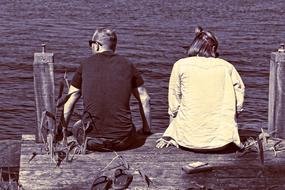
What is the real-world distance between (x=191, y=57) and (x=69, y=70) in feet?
41.8

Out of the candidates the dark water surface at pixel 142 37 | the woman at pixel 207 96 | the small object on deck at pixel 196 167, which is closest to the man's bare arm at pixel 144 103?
the woman at pixel 207 96

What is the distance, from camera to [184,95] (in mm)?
8008

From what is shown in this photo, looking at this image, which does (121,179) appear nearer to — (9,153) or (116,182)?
(116,182)

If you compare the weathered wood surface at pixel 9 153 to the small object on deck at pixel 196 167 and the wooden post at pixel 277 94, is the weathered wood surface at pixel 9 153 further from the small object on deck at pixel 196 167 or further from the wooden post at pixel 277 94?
the wooden post at pixel 277 94

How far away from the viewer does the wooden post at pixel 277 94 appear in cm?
853

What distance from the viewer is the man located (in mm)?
7859

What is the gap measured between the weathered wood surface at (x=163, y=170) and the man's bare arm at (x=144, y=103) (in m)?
0.49

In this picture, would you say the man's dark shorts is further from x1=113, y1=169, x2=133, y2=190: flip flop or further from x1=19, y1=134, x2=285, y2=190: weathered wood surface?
x1=113, y1=169, x2=133, y2=190: flip flop

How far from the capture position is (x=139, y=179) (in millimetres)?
7254

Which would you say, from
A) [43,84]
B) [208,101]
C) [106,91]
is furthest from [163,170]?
Result: [43,84]

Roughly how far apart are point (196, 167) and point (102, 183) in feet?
3.25

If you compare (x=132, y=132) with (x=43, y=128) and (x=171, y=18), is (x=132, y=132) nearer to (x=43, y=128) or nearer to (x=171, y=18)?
(x=43, y=128)

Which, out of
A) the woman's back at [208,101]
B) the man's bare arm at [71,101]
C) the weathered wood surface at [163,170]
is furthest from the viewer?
the man's bare arm at [71,101]

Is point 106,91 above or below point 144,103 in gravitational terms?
above
